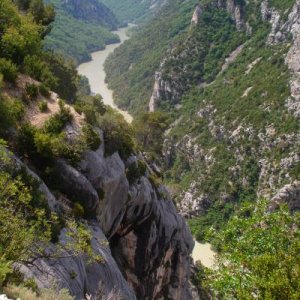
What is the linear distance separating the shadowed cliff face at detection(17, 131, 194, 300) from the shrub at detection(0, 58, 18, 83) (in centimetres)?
711

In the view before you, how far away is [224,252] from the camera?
19.6m

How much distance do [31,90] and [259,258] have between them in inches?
770

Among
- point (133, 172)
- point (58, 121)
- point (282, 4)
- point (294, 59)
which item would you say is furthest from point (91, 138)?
point (282, 4)

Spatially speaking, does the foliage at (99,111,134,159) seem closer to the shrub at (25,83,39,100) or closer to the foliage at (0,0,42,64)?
the shrub at (25,83,39,100)

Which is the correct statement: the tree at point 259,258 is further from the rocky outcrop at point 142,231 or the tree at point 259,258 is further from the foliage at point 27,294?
the rocky outcrop at point 142,231

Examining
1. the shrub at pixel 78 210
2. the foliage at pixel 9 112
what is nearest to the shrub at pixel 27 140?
the foliage at pixel 9 112

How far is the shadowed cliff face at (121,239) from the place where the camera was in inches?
866

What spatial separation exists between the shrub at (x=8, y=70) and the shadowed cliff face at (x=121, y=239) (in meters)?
7.11

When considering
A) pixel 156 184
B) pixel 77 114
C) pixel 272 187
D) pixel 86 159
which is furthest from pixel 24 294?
pixel 272 187

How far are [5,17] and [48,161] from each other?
13.8m

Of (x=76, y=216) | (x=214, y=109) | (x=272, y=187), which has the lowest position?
(x=76, y=216)

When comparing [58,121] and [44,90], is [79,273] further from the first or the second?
[44,90]

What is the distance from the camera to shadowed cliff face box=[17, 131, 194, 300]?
2198 cm

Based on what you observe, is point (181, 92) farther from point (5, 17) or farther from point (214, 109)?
point (5, 17)
